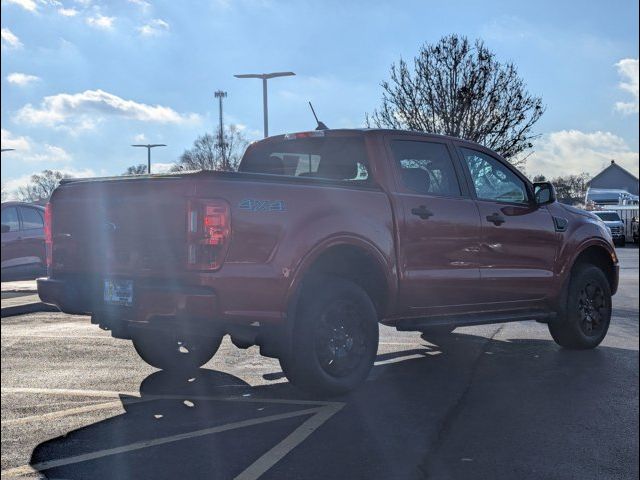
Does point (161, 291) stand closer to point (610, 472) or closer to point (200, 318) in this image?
point (200, 318)

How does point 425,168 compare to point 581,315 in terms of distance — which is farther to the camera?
point 581,315

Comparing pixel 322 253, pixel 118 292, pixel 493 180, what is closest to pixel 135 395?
pixel 118 292

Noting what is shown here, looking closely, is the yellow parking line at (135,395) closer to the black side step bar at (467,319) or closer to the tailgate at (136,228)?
the black side step bar at (467,319)

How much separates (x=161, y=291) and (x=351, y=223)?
3.64 feet

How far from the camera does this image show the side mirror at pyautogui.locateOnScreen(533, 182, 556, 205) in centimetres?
270

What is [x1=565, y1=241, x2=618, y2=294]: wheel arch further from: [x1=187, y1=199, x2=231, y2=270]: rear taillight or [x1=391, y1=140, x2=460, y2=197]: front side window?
[x1=187, y1=199, x2=231, y2=270]: rear taillight

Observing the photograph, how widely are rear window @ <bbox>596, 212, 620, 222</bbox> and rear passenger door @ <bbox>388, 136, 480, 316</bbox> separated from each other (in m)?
1.01

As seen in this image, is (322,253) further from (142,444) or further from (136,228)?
(142,444)

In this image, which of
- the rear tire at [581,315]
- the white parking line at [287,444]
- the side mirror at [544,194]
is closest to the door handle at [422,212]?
the side mirror at [544,194]

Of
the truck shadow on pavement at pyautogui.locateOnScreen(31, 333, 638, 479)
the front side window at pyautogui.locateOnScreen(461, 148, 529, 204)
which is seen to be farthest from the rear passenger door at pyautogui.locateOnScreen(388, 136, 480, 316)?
the truck shadow on pavement at pyautogui.locateOnScreen(31, 333, 638, 479)

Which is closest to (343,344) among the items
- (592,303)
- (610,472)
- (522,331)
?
(592,303)

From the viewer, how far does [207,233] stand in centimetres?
313

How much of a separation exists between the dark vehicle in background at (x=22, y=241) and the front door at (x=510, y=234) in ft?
5.34

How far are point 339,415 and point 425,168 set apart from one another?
→ 1492mm
